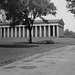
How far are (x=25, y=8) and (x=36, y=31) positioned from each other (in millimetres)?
93076

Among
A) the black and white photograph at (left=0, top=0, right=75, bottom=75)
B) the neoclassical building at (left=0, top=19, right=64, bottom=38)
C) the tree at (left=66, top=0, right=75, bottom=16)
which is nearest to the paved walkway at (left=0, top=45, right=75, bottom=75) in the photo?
the black and white photograph at (left=0, top=0, right=75, bottom=75)

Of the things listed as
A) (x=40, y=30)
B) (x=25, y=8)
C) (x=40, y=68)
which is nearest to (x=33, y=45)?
(x=25, y=8)

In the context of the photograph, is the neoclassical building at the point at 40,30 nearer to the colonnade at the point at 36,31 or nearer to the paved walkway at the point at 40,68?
the colonnade at the point at 36,31

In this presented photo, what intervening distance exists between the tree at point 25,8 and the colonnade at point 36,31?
7515 centimetres

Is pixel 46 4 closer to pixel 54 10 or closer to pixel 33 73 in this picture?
pixel 54 10

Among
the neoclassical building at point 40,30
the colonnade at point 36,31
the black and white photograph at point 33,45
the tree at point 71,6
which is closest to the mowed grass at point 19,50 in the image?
the black and white photograph at point 33,45

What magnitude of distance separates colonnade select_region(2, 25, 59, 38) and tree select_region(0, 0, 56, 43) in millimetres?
75153

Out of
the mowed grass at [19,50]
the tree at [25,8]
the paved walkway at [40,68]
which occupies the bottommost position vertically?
the mowed grass at [19,50]

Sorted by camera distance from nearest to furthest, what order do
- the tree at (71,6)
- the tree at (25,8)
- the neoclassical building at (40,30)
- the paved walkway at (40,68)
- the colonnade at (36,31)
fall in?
the paved walkway at (40,68)
the tree at (25,8)
the tree at (71,6)
the neoclassical building at (40,30)
the colonnade at (36,31)

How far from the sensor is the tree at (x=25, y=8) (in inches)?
1028

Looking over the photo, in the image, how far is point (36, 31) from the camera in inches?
4921

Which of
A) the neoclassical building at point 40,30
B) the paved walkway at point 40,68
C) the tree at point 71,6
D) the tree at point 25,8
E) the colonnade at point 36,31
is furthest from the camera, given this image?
the colonnade at point 36,31

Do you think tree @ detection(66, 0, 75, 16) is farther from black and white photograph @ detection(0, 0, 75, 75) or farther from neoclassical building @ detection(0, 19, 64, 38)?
neoclassical building @ detection(0, 19, 64, 38)

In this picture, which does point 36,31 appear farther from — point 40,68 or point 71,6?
point 40,68
